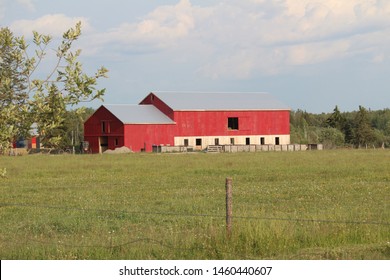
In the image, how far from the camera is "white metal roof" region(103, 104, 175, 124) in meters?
76.1

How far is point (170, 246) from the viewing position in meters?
12.3

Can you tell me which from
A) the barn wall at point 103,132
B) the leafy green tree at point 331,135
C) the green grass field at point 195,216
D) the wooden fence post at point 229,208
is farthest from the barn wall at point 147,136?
the wooden fence post at point 229,208

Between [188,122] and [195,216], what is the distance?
62.0 m

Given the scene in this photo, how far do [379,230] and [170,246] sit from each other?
394 cm

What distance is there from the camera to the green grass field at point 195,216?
39.4 ft

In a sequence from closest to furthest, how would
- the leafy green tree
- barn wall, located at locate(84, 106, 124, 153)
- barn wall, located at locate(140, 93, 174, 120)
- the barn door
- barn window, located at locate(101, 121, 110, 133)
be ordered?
barn wall, located at locate(84, 106, 124, 153) → barn window, located at locate(101, 121, 110, 133) → barn wall, located at locate(140, 93, 174, 120) → the barn door → the leafy green tree

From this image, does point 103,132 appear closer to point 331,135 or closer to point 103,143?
point 103,143

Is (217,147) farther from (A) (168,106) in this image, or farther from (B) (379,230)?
(B) (379,230)

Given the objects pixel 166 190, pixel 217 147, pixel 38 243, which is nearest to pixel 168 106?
pixel 217 147

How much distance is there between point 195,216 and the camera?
56.5 feet

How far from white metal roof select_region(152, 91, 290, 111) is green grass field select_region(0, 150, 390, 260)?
150ft

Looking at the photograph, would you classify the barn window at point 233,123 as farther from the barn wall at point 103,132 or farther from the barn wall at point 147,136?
the barn wall at point 103,132

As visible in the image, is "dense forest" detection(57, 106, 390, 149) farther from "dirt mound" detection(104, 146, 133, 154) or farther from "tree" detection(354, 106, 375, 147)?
"dirt mound" detection(104, 146, 133, 154)

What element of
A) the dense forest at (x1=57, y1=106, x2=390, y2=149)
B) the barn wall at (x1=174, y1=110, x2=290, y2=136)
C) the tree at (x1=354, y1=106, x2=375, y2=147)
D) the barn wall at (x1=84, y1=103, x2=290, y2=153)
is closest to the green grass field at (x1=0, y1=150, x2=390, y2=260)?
the barn wall at (x1=84, y1=103, x2=290, y2=153)
